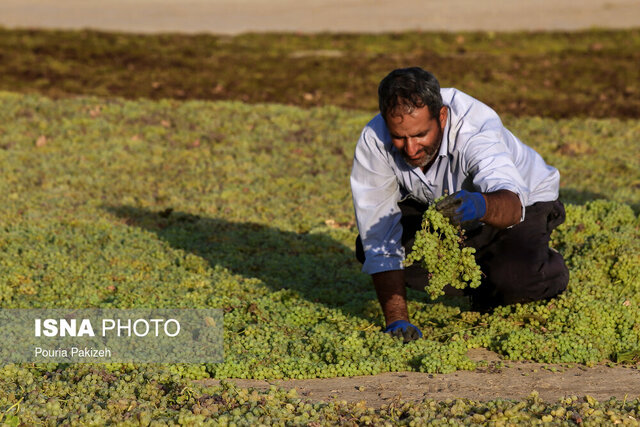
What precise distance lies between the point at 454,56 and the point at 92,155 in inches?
434

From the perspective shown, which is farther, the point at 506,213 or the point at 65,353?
the point at 65,353

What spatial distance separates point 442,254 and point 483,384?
801mm

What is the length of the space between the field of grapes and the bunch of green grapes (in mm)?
553

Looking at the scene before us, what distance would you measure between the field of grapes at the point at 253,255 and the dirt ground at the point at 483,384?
8 centimetres

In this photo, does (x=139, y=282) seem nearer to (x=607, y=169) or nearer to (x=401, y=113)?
(x=401, y=113)

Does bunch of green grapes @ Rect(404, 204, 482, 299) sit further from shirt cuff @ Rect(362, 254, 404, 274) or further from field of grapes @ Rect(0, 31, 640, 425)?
shirt cuff @ Rect(362, 254, 404, 274)

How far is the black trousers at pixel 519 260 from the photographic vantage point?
5383 millimetres

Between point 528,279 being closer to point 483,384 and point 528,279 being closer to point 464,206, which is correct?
point 483,384

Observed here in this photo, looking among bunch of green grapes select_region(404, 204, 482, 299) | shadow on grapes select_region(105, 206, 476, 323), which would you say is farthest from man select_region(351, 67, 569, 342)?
shadow on grapes select_region(105, 206, 476, 323)

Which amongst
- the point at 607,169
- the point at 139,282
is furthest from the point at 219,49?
the point at 139,282

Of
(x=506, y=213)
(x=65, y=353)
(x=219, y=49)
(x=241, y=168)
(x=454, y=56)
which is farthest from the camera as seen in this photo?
(x=219, y=49)

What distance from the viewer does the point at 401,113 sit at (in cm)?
474

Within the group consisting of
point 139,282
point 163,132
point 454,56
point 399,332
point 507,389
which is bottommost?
point 507,389

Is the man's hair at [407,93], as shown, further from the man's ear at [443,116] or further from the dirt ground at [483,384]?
the dirt ground at [483,384]
